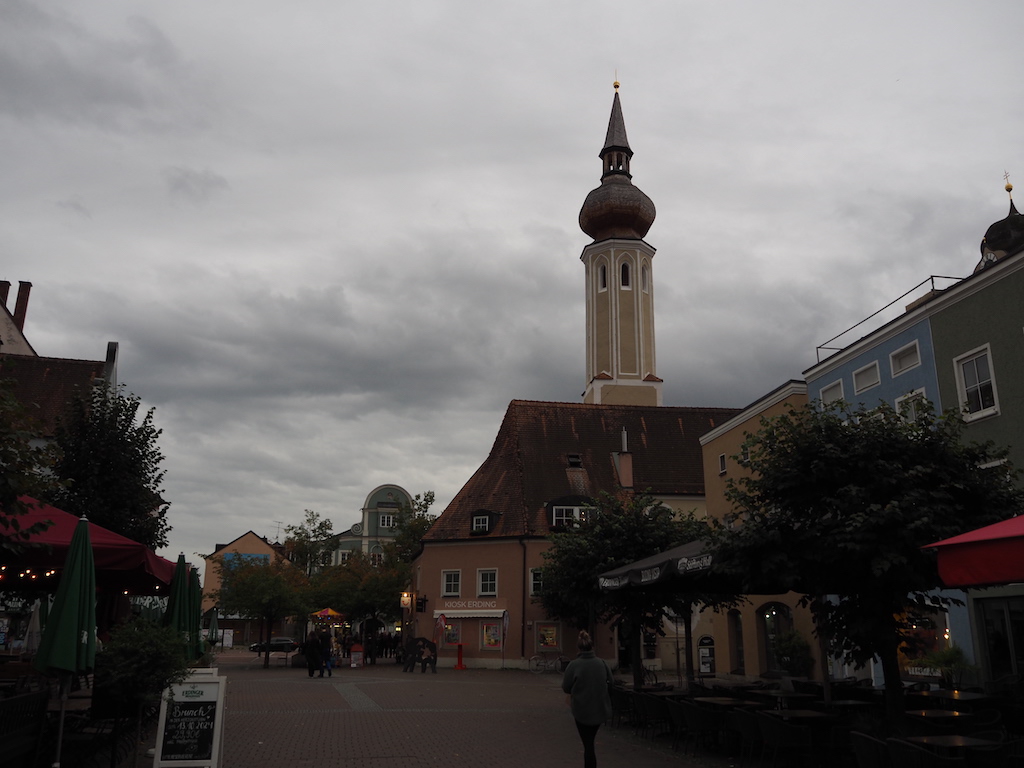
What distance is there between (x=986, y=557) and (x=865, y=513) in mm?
3623

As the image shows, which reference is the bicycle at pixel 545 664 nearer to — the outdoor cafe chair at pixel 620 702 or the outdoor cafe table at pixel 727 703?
the outdoor cafe chair at pixel 620 702

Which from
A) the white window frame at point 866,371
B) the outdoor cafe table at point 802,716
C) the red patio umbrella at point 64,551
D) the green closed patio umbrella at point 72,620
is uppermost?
the white window frame at point 866,371

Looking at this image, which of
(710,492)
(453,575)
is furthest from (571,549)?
(453,575)

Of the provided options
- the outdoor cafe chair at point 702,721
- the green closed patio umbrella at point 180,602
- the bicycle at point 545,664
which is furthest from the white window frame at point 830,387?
the green closed patio umbrella at point 180,602

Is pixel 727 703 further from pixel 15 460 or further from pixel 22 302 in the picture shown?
pixel 22 302

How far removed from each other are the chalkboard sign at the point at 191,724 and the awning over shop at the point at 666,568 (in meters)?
6.29

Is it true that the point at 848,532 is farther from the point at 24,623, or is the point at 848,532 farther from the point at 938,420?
the point at 24,623

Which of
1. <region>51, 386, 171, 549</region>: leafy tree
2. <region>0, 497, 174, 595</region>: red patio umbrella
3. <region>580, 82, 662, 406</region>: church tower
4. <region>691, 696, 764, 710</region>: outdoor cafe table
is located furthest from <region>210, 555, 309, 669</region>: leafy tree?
<region>691, 696, 764, 710</region>: outdoor cafe table

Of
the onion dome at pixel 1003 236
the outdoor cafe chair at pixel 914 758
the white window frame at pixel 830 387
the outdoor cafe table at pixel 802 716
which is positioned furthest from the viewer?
the onion dome at pixel 1003 236

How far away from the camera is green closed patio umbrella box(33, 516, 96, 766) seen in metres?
8.35

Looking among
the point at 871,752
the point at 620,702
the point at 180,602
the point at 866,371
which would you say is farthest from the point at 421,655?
the point at 871,752

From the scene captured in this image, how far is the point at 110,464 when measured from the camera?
723 inches

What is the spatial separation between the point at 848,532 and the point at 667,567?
352cm

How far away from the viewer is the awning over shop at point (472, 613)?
40.3 metres
